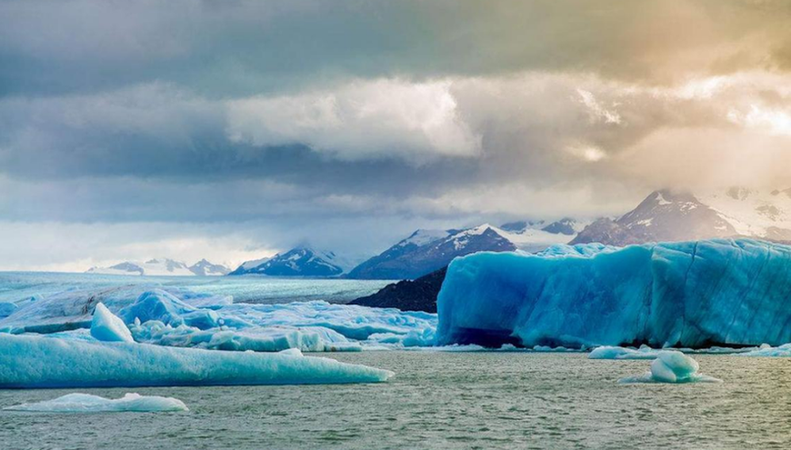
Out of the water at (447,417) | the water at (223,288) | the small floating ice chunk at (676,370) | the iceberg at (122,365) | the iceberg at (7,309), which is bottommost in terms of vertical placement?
the water at (447,417)

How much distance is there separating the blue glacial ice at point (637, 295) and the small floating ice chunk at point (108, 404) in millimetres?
20831

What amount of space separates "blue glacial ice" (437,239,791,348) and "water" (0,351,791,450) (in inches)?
351

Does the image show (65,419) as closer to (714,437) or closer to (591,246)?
(714,437)

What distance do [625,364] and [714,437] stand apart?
1626 cm

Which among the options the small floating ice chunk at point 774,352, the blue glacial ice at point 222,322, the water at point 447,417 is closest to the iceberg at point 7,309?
the blue glacial ice at point 222,322

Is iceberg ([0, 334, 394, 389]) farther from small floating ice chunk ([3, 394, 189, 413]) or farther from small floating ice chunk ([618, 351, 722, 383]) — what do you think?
small floating ice chunk ([618, 351, 722, 383])

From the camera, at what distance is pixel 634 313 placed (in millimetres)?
33594

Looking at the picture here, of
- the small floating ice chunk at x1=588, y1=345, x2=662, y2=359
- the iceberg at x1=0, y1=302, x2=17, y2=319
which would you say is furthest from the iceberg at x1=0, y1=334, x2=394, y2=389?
the iceberg at x1=0, y1=302, x2=17, y2=319

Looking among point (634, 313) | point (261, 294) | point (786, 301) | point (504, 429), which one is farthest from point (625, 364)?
point (261, 294)

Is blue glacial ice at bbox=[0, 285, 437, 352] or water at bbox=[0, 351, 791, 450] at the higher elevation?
blue glacial ice at bbox=[0, 285, 437, 352]

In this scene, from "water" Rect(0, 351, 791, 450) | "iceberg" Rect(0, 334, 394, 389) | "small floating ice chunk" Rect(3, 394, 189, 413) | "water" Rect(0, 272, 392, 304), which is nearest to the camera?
"water" Rect(0, 351, 791, 450)

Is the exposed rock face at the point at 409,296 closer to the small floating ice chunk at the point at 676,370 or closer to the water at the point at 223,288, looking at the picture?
the water at the point at 223,288

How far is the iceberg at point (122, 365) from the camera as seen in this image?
711 inches

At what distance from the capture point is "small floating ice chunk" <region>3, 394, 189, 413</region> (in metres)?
15.8
